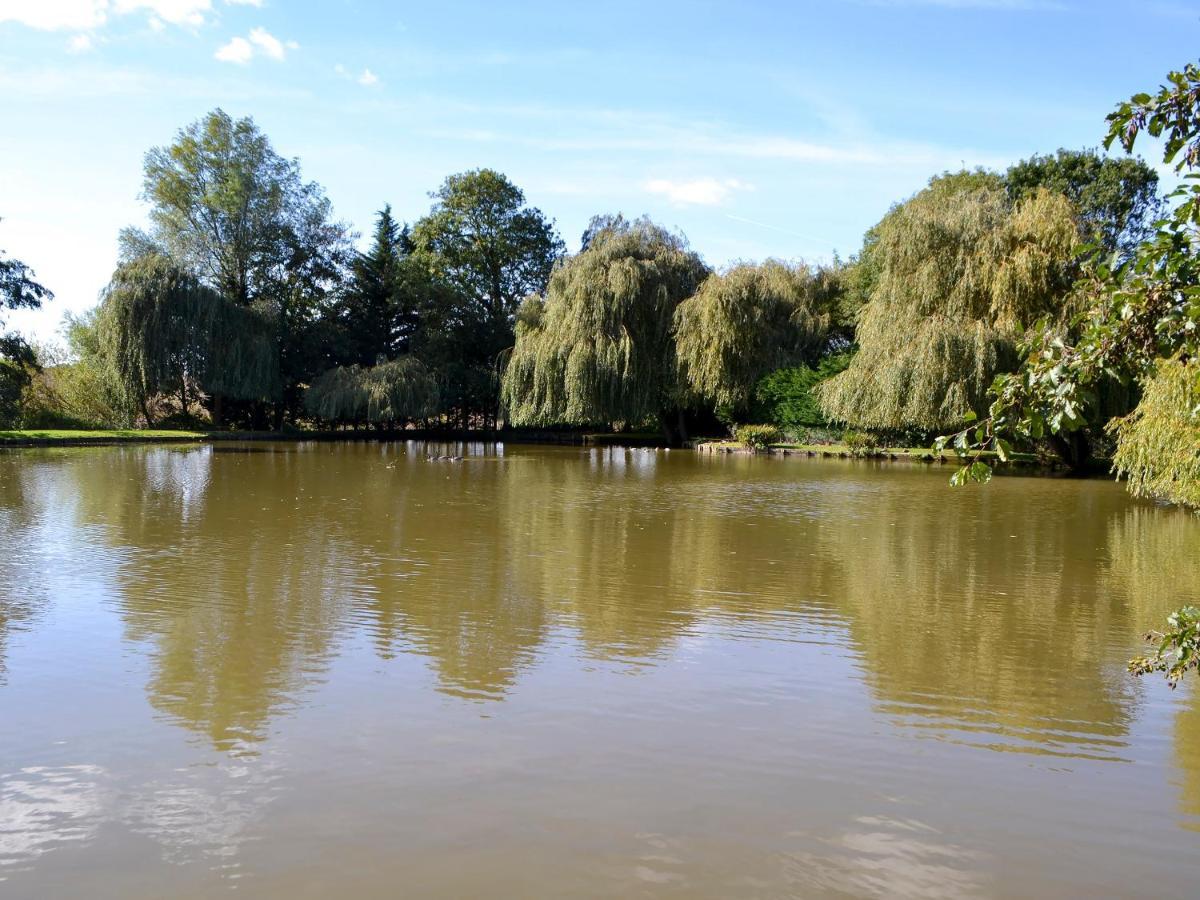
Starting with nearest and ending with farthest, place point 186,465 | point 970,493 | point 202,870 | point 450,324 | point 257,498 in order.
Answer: point 202,870
point 257,498
point 970,493
point 186,465
point 450,324

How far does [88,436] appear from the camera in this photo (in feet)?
95.7

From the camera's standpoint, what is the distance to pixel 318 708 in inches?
187

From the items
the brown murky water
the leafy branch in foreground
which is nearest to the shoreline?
the brown murky water

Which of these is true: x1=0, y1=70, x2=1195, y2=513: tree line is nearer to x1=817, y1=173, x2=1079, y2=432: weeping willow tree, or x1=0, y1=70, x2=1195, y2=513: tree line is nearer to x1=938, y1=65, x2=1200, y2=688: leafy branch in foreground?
x1=817, y1=173, x2=1079, y2=432: weeping willow tree

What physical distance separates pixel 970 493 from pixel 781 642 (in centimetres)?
1164

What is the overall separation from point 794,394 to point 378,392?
603 inches

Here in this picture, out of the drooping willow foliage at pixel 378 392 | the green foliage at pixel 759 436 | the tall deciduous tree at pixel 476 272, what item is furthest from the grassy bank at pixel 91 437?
the green foliage at pixel 759 436

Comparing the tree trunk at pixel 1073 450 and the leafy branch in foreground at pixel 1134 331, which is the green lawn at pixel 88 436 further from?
the leafy branch in foreground at pixel 1134 331

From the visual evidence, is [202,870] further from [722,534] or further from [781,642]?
[722,534]

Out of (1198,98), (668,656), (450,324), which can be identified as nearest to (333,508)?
(668,656)

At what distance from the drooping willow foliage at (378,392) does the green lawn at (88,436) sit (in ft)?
14.7

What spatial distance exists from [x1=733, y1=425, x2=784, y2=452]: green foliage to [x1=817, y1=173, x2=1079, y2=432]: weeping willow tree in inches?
205

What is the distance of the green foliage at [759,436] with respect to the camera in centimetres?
2923

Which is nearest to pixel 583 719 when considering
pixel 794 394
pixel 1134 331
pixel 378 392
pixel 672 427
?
pixel 1134 331
